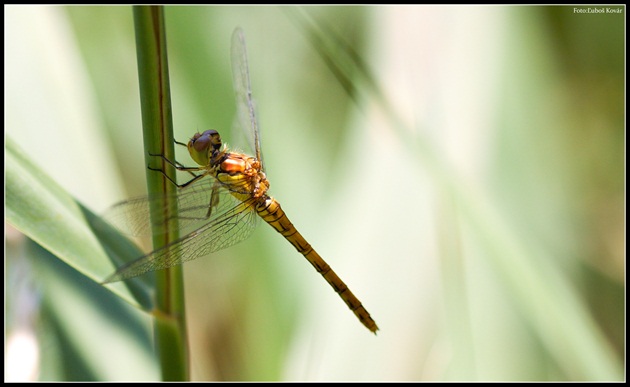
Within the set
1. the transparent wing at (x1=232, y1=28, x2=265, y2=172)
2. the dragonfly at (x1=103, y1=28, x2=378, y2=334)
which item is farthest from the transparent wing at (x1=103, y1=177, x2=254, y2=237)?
the transparent wing at (x1=232, y1=28, x2=265, y2=172)

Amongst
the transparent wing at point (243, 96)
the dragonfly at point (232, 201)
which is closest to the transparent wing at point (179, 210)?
the dragonfly at point (232, 201)

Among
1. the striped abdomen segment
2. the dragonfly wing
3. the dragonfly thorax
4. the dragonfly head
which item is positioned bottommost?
the striped abdomen segment

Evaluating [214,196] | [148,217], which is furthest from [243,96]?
[148,217]

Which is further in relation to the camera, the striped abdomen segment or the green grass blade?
the striped abdomen segment

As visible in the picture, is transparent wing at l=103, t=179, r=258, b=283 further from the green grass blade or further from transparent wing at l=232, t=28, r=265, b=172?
transparent wing at l=232, t=28, r=265, b=172

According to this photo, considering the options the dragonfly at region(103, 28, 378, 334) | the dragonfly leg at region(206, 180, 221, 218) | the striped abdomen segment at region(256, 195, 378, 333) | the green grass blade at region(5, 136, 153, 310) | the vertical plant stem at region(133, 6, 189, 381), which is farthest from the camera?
the striped abdomen segment at region(256, 195, 378, 333)

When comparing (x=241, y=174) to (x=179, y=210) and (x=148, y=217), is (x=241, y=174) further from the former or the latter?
(x=148, y=217)

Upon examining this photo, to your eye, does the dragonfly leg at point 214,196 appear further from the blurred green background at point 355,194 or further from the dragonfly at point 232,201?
the blurred green background at point 355,194
